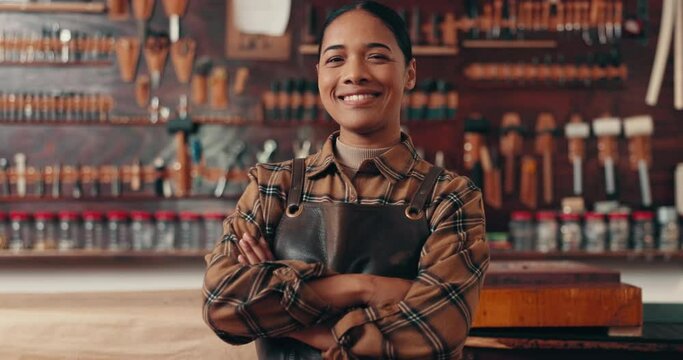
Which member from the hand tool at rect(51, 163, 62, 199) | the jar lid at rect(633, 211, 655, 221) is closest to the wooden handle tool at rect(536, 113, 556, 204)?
the jar lid at rect(633, 211, 655, 221)

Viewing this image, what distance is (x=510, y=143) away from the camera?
15.5 ft

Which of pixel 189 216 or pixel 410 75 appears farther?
pixel 189 216

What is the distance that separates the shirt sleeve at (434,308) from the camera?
1482 millimetres

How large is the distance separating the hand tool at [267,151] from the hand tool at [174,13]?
2.59 ft

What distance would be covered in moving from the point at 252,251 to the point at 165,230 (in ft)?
10.2

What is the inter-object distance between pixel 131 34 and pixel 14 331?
113 inches

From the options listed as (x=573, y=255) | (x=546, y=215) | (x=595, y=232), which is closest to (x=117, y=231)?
(x=546, y=215)

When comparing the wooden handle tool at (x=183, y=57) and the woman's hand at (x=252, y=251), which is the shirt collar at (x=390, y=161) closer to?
the woman's hand at (x=252, y=251)

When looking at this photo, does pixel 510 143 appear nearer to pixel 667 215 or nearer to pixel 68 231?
pixel 667 215

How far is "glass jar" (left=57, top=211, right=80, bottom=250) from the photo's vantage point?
4613 millimetres

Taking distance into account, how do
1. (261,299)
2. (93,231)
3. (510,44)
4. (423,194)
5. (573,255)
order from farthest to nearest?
(510,44)
(93,231)
(573,255)
(423,194)
(261,299)

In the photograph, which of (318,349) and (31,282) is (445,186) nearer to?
(318,349)

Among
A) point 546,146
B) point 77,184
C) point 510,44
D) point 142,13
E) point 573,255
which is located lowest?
point 573,255

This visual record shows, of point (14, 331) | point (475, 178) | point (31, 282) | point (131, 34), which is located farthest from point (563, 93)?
point (14, 331)
